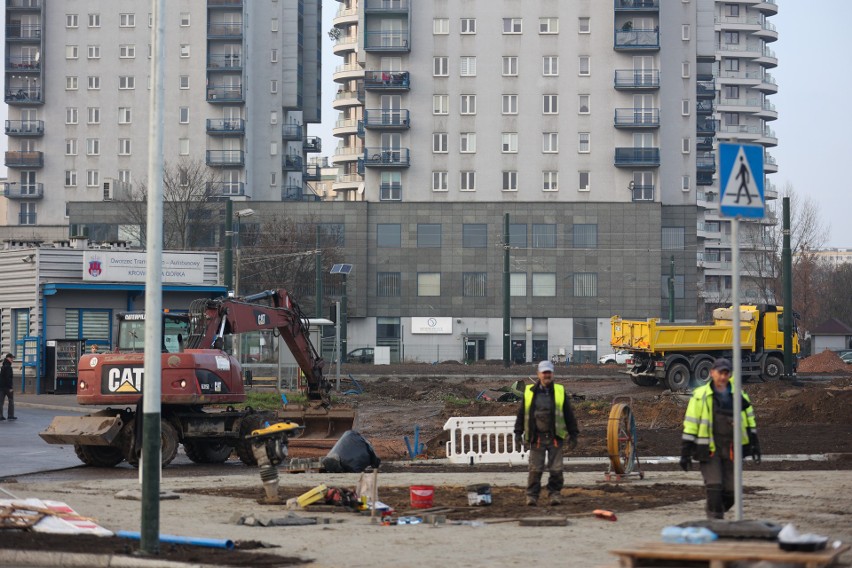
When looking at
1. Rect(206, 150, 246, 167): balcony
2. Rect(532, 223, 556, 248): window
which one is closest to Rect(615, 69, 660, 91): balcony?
Rect(532, 223, 556, 248): window

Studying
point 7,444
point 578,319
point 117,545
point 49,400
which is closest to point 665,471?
point 117,545

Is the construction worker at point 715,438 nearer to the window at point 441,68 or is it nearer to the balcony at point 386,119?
the balcony at point 386,119

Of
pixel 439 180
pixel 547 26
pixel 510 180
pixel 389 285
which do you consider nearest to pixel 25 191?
pixel 389 285

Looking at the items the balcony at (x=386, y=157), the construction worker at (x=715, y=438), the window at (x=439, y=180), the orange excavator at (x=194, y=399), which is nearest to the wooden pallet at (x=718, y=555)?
Answer: the construction worker at (x=715, y=438)

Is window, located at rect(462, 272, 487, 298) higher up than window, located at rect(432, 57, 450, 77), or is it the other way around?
window, located at rect(432, 57, 450, 77)

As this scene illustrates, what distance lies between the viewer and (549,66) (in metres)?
89.2

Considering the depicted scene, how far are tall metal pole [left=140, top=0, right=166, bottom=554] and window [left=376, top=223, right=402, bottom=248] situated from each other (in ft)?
252

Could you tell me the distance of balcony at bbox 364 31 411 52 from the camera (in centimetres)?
8906

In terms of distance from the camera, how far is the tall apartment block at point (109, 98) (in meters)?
103

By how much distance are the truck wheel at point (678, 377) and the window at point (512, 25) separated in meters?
46.4

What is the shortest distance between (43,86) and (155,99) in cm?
9819

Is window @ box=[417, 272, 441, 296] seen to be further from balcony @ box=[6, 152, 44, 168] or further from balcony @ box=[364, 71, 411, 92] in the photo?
balcony @ box=[6, 152, 44, 168]

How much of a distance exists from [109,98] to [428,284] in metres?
33.2

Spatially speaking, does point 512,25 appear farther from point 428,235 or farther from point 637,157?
point 428,235
